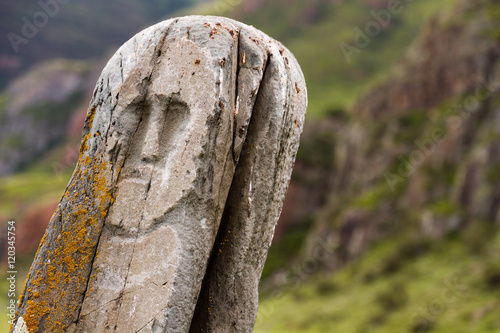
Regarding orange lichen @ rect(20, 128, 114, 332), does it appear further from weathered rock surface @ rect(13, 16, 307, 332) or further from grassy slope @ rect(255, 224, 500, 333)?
grassy slope @ rect(255, 224, 500, 333)

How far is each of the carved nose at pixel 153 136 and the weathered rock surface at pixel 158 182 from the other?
0.01 m

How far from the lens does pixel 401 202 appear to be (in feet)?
169

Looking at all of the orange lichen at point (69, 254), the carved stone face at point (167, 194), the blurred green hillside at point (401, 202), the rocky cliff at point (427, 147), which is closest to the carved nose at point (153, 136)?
the carved stone face at point (167, 194)

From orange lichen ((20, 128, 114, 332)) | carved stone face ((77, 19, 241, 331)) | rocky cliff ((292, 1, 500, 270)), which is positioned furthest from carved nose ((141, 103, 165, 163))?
rocky cliff ((292, 1, 500, 270))

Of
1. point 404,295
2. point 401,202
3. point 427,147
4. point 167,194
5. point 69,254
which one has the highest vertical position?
point 427,147

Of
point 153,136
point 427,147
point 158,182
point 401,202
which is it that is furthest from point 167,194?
point 427,147

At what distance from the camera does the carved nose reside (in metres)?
7.83

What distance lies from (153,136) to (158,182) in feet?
2.08

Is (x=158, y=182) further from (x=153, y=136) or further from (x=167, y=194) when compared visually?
(x=153, y=136)

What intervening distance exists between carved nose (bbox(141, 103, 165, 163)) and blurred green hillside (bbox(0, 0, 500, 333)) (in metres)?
24.0

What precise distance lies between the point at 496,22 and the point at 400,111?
1328cm

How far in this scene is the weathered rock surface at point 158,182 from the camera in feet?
25.1

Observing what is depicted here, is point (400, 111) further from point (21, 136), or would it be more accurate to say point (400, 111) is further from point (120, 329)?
point (21, 136)

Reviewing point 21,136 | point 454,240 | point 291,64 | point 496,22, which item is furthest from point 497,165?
point 21,136
